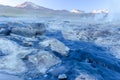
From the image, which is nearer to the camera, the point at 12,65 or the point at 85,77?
the point at 85,77

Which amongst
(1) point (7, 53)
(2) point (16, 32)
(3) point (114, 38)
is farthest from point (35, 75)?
(3) point (114, 38)

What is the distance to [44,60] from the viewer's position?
14.1 meters

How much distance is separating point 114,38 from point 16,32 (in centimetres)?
670

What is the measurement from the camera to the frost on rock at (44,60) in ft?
44.7

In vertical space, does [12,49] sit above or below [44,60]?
above

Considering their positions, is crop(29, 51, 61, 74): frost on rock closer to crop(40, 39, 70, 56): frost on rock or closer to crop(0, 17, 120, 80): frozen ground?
crop(0, 17, 120, 80): frozen ground

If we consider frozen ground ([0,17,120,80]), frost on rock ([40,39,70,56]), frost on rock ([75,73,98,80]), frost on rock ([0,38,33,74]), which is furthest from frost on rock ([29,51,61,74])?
frost on rock ([75,73,98,80])

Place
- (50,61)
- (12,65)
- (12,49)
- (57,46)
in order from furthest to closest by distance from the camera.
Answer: (57,46) → (12,49) → (50,61) → (12,65)

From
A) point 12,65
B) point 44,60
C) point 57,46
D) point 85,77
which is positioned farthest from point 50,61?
point 85,77

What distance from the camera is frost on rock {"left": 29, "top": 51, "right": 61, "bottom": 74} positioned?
13634 millimetres

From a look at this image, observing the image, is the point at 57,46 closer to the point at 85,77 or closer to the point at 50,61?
the point at 50,61

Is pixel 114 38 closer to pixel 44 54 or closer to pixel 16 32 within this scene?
pixel 16 32

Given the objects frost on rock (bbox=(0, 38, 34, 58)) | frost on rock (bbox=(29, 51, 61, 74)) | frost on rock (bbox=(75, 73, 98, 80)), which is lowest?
frost on rock (bbox=(75, 73, 98, 80))

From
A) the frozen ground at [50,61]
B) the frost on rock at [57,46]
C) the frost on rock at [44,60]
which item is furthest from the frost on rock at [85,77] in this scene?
the frost on rock at [57,46]
